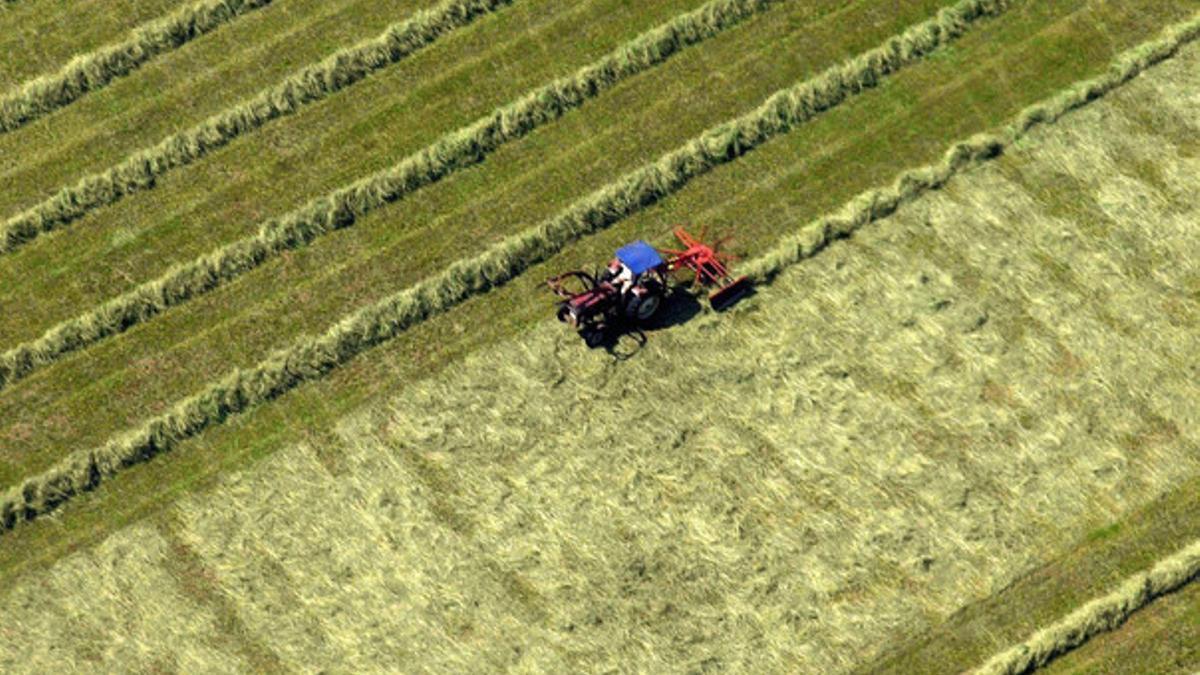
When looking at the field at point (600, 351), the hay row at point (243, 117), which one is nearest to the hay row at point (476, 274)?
the field at point (600, 351)

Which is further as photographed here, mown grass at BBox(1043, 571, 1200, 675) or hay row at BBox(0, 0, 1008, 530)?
hay row at BBox(0, 0, 1008, 530)

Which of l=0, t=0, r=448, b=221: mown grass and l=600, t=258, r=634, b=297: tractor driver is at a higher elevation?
l=0, t=0, r=448, b=221: mown grass

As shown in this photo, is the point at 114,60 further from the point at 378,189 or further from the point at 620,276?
the point at 620,276

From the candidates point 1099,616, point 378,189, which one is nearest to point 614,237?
point 378,189

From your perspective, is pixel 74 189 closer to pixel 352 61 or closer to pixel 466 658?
pixel 352 61

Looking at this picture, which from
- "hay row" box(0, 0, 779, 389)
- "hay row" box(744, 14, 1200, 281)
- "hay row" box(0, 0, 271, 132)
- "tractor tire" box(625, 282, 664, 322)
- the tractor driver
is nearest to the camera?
the tractor driver

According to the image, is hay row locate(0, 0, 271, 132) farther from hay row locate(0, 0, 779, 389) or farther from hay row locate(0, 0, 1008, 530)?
hay row locate(0, 0, 1008, 530)

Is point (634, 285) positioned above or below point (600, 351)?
above

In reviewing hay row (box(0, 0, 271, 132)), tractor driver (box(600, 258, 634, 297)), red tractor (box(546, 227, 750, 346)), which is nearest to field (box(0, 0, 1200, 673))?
hay row (box(0, 0, 271, 132))
